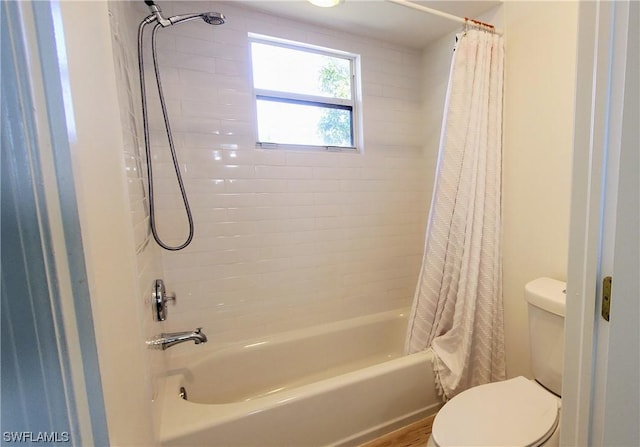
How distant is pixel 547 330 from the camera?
1.24 meters

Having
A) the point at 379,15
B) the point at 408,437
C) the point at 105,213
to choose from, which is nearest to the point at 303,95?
the point at 379,15

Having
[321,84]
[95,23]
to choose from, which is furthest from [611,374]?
[321,84]

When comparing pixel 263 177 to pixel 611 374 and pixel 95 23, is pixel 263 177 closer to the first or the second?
pixel 95 23

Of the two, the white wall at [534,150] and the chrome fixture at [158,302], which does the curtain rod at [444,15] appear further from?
the chrome fixture at [158,302]

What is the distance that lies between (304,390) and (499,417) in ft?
2.51

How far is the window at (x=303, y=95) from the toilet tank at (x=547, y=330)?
1.34 meters

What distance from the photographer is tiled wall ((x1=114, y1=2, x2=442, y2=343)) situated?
5.32 ft

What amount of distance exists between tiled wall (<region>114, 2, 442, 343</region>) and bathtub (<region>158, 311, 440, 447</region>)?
13 centimetres

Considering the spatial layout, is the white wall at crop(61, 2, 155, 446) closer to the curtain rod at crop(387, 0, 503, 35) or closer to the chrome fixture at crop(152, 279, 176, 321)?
the chrome fixture at crop(152, 279, 176, 321)

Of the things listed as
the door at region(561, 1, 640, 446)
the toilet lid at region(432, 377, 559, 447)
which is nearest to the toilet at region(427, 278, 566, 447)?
the toilet lid at region(432, 377, 559, 447)

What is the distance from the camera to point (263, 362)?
180 centimetres

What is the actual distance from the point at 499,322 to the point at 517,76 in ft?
4.41

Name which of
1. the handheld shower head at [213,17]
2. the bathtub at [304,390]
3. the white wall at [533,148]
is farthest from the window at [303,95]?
the bathtub at [304,390]

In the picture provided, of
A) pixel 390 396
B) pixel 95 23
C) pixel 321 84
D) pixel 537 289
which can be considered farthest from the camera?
pixel 321 84
